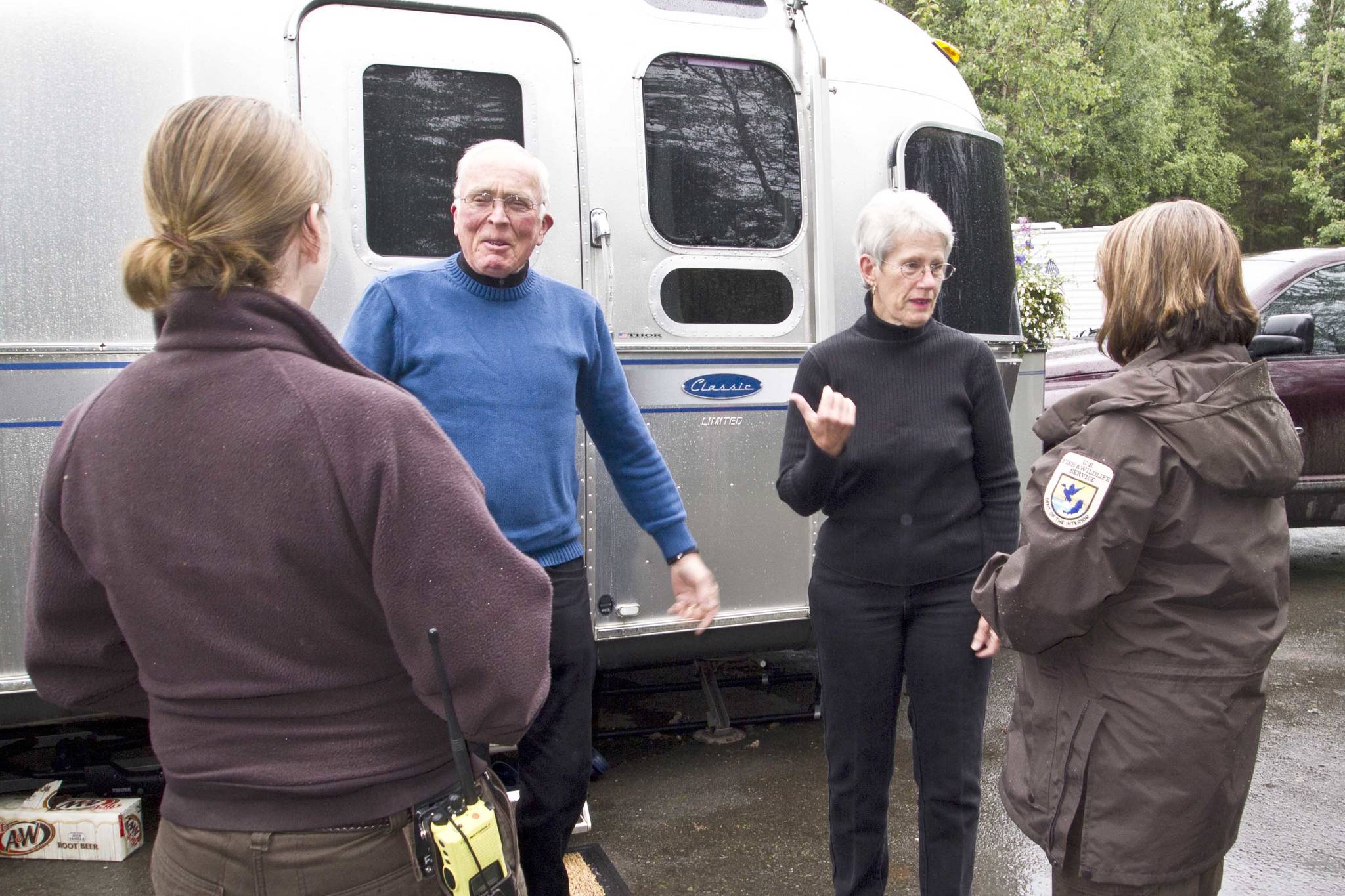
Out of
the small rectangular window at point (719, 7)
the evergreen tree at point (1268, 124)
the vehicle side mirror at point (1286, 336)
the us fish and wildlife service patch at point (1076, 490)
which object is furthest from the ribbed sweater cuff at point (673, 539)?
the evergreen tree at point (1268, 124)

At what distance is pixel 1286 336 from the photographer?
630 centimetres

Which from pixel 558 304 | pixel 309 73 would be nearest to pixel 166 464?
pixel 558 304

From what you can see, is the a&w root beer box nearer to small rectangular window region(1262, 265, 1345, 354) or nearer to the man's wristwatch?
the man's wristwatch

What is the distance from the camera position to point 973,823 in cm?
269

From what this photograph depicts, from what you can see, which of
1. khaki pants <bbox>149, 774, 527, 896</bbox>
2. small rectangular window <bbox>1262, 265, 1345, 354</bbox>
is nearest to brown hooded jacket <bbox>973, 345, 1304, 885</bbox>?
khaki pants <bbox>149, 774, 527, 896</bbox>

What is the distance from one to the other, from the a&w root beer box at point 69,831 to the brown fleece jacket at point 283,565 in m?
2.62

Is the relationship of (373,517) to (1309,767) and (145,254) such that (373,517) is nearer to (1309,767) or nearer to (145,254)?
(145,254)

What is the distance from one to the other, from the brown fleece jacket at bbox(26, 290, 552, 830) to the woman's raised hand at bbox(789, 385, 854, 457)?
125 cm

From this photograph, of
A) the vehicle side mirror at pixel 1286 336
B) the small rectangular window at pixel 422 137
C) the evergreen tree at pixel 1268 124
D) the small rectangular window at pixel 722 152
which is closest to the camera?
the small rectangular window at pixel 422 137

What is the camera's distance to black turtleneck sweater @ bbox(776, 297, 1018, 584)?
2.65 metres

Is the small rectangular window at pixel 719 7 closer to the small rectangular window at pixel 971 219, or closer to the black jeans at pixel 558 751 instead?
the small rectangular window at pixel 971 219

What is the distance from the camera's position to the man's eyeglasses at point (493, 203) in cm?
252

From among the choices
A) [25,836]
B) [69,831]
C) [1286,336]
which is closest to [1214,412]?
[69,831]

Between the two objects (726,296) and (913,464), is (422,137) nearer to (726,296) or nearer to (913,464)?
(726,296)
